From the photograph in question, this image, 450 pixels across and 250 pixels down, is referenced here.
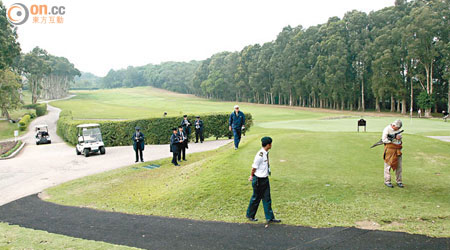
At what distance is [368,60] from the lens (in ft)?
212


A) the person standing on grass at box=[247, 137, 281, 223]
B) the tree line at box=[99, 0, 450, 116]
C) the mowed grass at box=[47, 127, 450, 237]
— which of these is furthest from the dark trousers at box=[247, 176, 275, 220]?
the tree line at box=[99, 0, 450, 116]

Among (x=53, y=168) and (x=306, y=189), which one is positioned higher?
(x=306, y=189)

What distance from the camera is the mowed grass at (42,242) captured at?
6820 mm

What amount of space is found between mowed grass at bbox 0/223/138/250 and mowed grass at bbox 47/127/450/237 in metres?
2.60

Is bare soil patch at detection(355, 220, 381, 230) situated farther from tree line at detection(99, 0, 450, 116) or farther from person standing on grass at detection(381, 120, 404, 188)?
tree line at detection(99, 0, 450, 116)

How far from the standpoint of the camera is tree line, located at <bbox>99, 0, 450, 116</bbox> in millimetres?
55250

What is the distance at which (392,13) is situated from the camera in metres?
65.7

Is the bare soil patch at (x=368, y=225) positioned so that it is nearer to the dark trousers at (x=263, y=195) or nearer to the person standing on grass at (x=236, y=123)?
the dark trousers at (x=263, y=195)

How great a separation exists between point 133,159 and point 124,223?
12155 millimetres

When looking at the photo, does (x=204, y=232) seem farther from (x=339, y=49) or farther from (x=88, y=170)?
(x=339, y=49)

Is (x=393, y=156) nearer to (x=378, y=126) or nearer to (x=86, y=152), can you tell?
(x=86, y=152)

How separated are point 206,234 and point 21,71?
90.5m

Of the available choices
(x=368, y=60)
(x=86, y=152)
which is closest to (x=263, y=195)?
(x=86, y=152)

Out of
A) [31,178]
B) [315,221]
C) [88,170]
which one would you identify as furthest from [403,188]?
[31,178]
